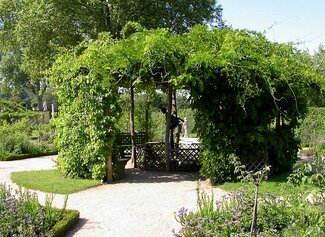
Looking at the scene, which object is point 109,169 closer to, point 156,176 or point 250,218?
point 156,176

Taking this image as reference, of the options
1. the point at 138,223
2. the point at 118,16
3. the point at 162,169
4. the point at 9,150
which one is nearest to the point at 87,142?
the point at 162,169

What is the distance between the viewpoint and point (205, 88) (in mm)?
9430

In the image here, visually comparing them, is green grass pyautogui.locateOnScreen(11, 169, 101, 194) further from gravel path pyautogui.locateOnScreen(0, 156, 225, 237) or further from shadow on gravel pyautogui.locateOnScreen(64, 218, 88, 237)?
shadow on gravel pyautogui.locateOnScreen(64, 218, 88, 237)

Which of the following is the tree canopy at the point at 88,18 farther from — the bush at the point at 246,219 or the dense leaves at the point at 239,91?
the bush at the point at 246,219

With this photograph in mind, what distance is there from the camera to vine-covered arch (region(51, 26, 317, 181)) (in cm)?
893

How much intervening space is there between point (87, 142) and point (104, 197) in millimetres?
2051

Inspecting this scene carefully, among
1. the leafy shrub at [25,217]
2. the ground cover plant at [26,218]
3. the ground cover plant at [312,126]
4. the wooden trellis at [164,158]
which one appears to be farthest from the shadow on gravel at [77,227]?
the ground cover plant at [312,126]

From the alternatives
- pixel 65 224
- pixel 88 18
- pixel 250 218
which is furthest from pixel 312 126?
pixel 65 224

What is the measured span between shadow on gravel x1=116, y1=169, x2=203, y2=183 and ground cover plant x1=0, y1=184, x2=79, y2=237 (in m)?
4.51

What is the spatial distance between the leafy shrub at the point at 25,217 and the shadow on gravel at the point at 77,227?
275mm

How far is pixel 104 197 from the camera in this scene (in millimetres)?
8547

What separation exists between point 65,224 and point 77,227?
487 mm

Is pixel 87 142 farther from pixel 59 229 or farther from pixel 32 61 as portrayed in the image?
pixel 32 61

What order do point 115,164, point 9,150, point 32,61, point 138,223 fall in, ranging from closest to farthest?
point 138,223 → point 115,164 → point 9,150 → point 32,61
